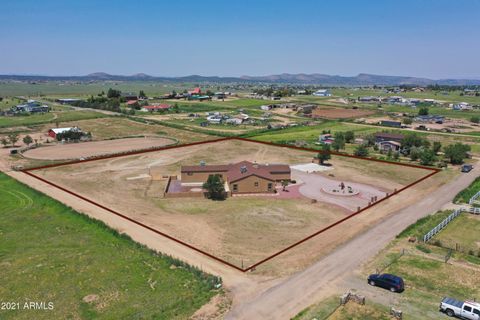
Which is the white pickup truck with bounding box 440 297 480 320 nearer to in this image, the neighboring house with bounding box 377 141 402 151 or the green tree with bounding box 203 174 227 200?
the green tree with bounding box 203 174 227 200

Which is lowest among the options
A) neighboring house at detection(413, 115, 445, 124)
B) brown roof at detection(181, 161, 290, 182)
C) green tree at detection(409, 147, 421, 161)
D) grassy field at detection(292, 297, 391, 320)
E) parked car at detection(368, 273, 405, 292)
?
grassy field at detection(292, 297, 391, 320)

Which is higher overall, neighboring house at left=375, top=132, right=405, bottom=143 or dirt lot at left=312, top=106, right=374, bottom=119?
dirt lot at left=312, top=106, right=374, bottom=119

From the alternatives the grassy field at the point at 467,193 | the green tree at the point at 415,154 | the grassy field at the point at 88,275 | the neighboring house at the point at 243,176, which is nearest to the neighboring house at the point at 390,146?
the green tree at the point at 415,154

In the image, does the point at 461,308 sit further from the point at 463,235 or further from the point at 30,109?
the point at 30,109

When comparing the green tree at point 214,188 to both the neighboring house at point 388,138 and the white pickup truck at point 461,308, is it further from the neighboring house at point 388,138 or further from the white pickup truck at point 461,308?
the neighboring house at point 388,138

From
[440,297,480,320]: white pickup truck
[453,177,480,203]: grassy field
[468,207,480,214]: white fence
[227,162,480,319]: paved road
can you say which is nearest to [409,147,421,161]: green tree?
[453,177,480,203]: grassy field

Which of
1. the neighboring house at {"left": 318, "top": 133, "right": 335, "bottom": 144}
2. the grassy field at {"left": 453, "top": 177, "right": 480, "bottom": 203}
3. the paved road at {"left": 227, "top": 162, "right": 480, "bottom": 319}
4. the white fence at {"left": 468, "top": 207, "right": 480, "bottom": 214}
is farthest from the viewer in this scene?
the neighboring house at {"left": 318, "top": 133, "right": 335, "bottom": 144}

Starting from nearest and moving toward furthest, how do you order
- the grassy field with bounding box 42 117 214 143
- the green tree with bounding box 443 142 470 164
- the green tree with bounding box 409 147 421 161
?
1. the green tree with bounding box 443 142 470 164
2. the green tree with bounding box 409 147 421 161
3. the grassy field with bounding box 42 117 214 143

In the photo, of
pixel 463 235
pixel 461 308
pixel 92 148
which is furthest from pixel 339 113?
pixel 461 308
